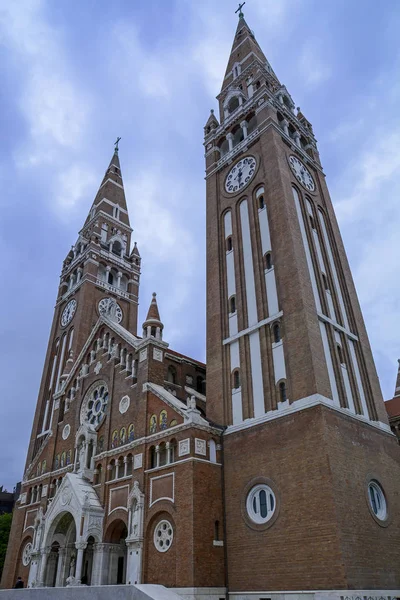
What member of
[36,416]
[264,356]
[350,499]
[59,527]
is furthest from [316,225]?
[36,416]

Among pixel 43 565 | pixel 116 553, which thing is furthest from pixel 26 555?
pixel 116 553

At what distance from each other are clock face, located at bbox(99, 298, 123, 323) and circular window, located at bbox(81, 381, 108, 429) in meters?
15.3

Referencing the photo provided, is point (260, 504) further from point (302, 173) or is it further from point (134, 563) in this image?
point (302, 173)

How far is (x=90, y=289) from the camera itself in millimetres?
49875

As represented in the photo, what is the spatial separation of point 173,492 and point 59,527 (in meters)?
10.2

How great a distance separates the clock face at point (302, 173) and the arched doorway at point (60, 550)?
1010 inches

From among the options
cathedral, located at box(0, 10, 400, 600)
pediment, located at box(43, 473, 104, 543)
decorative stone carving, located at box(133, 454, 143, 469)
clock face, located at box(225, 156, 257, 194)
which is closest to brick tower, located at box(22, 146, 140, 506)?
cathedral, located at box(0, 10, 400, 600)

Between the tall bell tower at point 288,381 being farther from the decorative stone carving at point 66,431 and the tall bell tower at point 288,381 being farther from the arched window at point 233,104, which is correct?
the decorative stone carving at point 66,431

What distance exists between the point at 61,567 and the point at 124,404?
10.1 m

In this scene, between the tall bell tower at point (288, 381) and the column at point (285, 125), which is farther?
the column at point (285, 125)

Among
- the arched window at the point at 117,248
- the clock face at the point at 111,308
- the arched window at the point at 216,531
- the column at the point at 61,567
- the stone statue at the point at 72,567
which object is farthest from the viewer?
the arched window at the point at 117,248

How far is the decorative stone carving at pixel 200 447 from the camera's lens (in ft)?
81.2

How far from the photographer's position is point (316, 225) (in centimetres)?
3284

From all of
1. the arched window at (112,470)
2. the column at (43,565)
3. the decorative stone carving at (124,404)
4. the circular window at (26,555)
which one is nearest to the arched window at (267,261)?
the decorative stone carving at (124,404)
